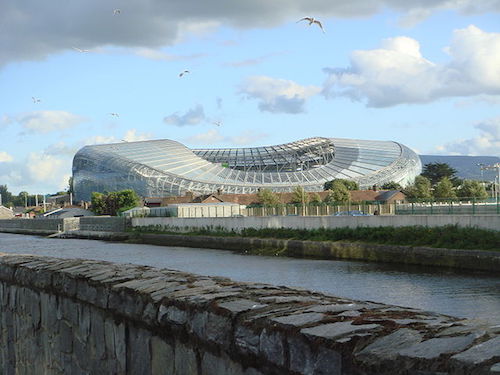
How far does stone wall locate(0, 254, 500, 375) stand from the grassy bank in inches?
980

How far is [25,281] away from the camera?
8094mm

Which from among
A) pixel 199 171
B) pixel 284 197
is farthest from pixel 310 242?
pixel 199 171

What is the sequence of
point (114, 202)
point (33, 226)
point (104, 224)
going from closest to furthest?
point (104, 224)
point (33, 226)
point (114, 202)

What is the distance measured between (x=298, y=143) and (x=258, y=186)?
97.3 ft

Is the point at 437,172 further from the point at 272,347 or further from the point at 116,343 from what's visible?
the point at 272,347

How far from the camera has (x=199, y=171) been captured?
122812mm

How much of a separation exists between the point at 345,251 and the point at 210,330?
34602mm

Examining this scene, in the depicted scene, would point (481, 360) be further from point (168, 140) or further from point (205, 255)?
point (168, 140)

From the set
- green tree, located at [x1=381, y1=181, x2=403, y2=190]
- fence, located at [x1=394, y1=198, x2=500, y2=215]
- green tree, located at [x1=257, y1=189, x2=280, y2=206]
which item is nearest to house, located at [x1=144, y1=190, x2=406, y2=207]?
green tree, located at [x1=257, y1=189, x2=280, y2=206]

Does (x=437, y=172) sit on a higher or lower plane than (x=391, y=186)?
higher

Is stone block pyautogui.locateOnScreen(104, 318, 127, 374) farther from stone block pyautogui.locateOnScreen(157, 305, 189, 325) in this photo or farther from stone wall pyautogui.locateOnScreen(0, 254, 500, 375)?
stone block pyautogui.locateOnScreen(157, 305, 189, 325)

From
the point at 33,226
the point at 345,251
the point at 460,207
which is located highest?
the point at 460,207

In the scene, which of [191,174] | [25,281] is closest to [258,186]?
[191,174]

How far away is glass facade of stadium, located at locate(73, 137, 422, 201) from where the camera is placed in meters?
117
